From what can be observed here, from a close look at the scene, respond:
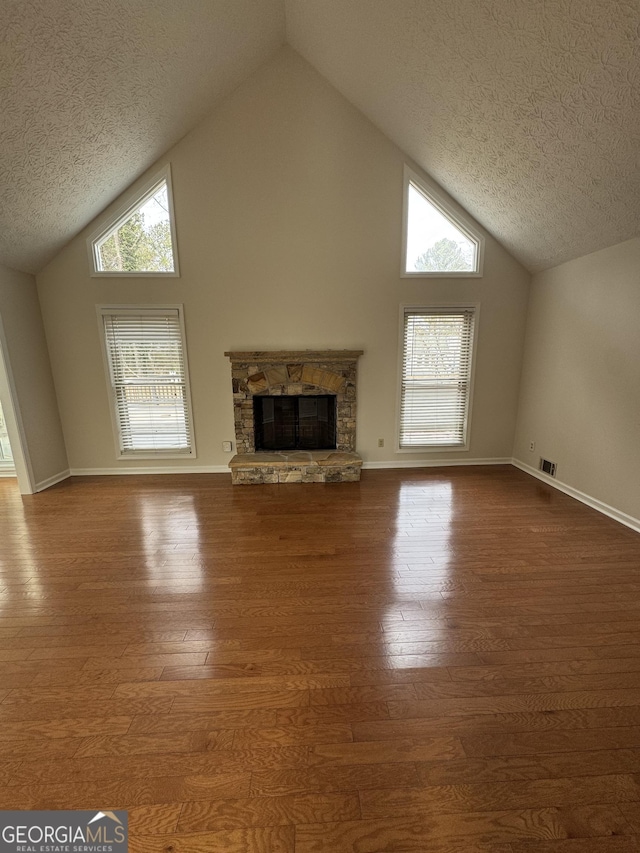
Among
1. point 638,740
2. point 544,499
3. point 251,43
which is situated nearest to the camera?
point 638,740

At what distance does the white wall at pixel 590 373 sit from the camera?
3.00 metres

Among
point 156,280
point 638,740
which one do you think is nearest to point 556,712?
point 638,740

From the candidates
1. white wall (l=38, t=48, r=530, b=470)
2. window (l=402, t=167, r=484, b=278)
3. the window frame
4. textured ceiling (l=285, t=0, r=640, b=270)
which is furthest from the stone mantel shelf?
textured ceiling (l=285, t=0, r=640, b=270)

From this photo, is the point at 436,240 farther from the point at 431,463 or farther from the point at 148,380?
the point at 148,380

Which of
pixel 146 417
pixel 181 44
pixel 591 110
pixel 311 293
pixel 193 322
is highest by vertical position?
pixel 181 44

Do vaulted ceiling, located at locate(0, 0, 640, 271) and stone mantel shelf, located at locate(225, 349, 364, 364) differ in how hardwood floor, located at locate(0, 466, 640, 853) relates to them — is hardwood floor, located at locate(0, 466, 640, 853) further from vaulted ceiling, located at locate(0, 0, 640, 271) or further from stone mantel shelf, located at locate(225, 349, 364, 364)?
vaulted ceiling, located at locate(0, 0, 640, 271)

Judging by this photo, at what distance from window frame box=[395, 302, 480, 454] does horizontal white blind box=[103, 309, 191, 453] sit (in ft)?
8.72

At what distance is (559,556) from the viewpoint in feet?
8.42

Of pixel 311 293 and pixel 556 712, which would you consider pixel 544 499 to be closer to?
pixel 556 712

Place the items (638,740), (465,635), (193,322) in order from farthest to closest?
(193,322)
(465,635)
(638,740)

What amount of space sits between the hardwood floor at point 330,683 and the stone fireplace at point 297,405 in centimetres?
103

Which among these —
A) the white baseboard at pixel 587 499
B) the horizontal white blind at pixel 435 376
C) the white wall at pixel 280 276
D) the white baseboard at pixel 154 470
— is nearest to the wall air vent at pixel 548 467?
the white baseboard at pixel 587 499

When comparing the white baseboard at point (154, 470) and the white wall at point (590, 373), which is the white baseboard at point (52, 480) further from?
the white wall at point (590, 373)

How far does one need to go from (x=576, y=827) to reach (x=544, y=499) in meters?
2.91
